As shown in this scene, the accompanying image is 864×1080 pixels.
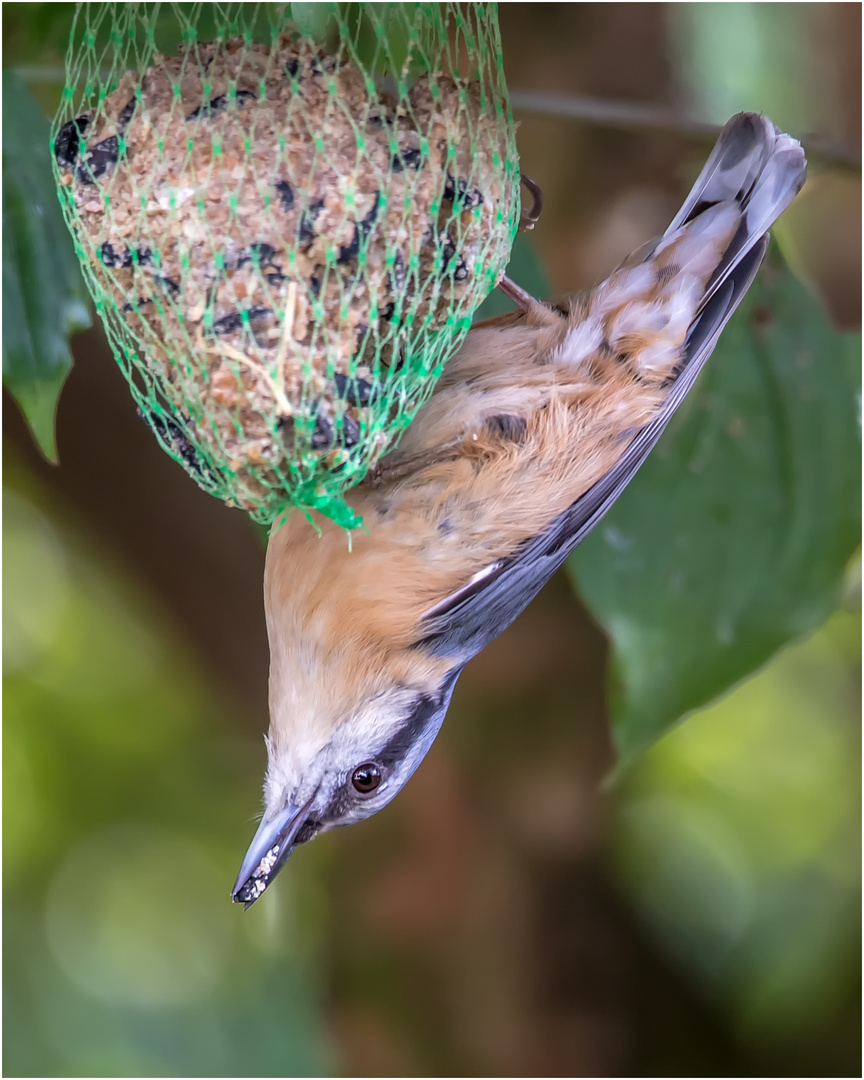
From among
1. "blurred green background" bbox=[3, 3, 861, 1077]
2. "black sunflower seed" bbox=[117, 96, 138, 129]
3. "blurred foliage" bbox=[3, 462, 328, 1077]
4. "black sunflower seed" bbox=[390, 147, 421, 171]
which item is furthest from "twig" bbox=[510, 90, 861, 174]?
"blurred foliage" bbox=[3, 462, 328, 1077]

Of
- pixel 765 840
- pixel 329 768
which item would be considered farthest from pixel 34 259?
pixel 765 840

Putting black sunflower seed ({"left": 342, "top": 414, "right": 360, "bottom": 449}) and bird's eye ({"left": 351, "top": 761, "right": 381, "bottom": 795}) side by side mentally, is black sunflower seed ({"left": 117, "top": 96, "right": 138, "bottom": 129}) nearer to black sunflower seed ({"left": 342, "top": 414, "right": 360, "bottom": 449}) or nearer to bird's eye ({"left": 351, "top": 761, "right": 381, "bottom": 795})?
black sunflower seed ({"left": 342, "top": 414, "right": 360, "bottom": 449})

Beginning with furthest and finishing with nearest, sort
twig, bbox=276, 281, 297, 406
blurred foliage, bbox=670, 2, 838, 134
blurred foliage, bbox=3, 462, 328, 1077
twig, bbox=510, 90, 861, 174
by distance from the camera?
blurred foliage, bbox=3, 462, 328, 1077, blurred foliage, bbox=670, 2, 838, 134, twig, bbox=510, 90, 861, 174, twig, bbox=276, 281, 297, 406

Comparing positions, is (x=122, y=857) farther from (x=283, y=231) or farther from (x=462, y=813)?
(x=283, y=231)

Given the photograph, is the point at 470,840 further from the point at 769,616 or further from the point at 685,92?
the point at 685,92

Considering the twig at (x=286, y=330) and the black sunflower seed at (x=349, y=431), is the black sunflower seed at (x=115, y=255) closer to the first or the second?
the twig at (x=286, y=330)

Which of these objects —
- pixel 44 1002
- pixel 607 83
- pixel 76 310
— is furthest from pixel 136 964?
pixel 607 83
